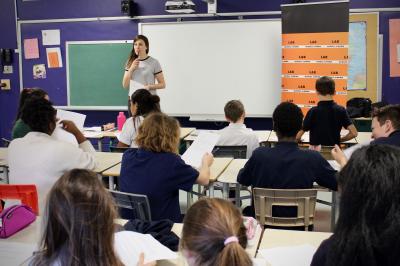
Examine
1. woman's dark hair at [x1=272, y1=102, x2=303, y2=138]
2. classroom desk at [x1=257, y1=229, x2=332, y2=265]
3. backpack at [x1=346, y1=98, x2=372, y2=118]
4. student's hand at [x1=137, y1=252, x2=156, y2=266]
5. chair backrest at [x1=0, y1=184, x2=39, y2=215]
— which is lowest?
classroom desk at [x1=257, y1=229, x2=332, y2=265]

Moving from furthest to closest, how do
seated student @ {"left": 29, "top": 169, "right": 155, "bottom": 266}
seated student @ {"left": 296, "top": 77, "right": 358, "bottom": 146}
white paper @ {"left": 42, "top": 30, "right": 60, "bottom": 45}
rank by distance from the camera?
white paper @ {"left": 42, "top": 30, "right": 60, "bottom": 45} < seated student @ {"left": 296, "top": 77, "right": 358, "bottom": 146} < seated student @ {"left": 29, "top": 169, "right": 155, "bottom": 266}

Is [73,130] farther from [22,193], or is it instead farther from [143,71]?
[143,71]

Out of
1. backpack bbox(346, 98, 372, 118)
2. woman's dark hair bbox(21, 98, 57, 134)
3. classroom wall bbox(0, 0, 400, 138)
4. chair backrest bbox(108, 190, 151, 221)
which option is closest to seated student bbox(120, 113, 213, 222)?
chair backrest bbox(108, 190, 151, 221)

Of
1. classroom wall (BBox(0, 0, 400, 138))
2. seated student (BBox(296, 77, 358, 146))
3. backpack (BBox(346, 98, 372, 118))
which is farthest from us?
classroom wall (BBox(0, 0, 400, 138))

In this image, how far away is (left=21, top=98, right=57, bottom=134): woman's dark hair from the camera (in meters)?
2.78

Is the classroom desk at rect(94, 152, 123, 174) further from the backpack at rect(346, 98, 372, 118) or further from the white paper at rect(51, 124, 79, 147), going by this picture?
the backpack at rect(346, 98, 372, 118)

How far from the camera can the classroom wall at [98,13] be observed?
6215mm

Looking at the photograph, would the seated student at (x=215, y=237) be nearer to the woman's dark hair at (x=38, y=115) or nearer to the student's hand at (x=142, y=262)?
the student's hand at (x=142, y=262)

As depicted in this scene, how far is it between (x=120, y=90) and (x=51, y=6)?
5.62 feet

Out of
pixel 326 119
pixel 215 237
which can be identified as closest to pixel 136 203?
pixel 215 237

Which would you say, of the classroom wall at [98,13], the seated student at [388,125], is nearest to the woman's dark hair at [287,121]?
the seated student at [388,125]

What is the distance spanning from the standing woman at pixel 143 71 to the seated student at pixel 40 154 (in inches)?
108

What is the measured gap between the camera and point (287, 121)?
2.81 meters

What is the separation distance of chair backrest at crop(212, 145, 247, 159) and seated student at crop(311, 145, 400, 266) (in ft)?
9.25
